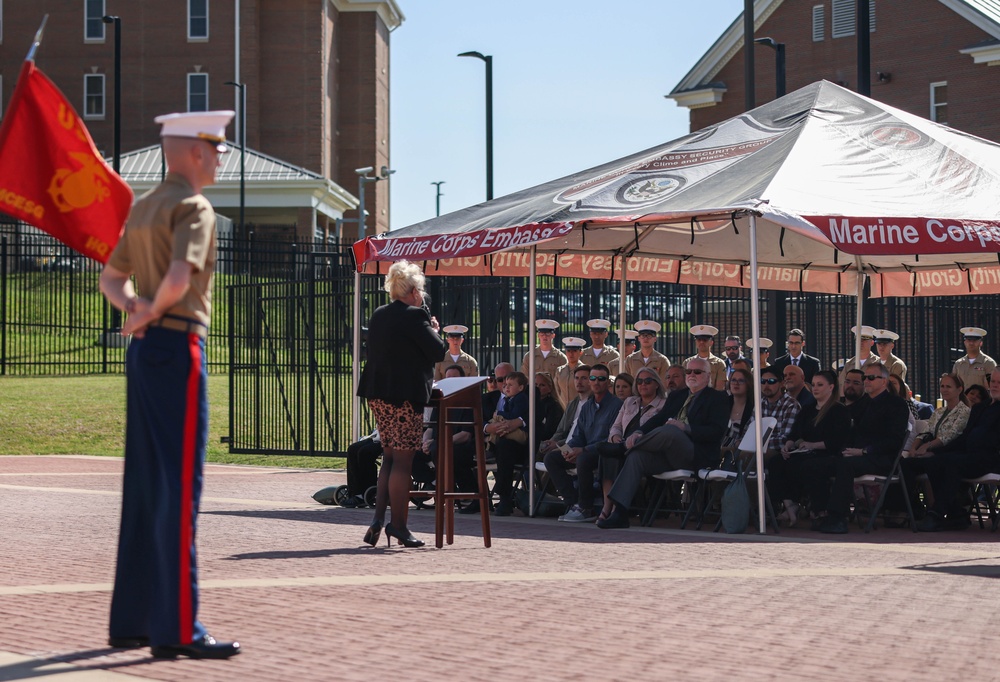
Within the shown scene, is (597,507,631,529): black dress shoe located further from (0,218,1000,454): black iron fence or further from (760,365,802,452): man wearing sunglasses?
(0,218,1000,454): black iron fence

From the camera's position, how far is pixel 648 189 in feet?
44.7

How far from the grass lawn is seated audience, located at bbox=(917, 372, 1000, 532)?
32.3 feet

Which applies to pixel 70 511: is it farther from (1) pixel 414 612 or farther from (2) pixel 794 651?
(2) pixel 794 651

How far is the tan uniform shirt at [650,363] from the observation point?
16.6m

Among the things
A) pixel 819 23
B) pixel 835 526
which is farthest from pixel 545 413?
pixel 819 23

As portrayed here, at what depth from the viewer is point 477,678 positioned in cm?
568

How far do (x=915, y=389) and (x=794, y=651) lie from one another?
21642 millimetres

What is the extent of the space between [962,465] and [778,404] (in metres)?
1.74

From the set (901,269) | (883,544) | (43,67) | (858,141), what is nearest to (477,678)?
(883,544)

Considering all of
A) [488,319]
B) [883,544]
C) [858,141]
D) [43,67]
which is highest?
[43,67]

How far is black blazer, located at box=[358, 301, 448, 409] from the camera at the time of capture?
33.2 feet

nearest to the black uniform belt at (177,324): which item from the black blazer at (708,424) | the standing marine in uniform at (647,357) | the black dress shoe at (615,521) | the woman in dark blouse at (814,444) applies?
the black dress shoe at (615,521)

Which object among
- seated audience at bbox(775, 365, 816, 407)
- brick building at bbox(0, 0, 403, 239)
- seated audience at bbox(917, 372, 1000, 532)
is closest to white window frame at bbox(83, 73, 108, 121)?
brick building at bbox(0, 0, 403, 239)

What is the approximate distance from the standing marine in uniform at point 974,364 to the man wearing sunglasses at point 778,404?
3605mm
